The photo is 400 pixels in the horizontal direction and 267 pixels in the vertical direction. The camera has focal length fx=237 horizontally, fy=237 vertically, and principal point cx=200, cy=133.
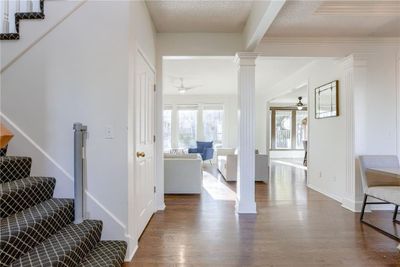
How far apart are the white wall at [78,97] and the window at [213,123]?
7573mm

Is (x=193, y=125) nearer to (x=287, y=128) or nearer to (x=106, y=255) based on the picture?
(x=287, y=128)

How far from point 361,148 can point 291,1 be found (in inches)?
97.2

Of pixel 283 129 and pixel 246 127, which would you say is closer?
pixel 246 127

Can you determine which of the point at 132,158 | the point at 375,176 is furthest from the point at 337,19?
the point at 132,158

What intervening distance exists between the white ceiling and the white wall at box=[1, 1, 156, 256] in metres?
2.38

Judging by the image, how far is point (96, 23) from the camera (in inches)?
86.4

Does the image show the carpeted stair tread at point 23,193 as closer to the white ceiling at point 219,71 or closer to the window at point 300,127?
the white ceiling at point 219,71

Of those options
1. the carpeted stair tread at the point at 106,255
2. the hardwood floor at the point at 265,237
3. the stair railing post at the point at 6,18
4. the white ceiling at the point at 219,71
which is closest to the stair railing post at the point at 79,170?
the carpeted stair tread at the point at 106,255

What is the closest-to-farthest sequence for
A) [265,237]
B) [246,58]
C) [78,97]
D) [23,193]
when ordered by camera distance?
[23,193]
[78,97]
[265,237]
[246,58]

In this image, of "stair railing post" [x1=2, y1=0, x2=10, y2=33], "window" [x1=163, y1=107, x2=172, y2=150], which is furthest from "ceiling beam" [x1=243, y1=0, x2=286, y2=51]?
"window" [x1=163, y1=107, x2=172, y2=150]

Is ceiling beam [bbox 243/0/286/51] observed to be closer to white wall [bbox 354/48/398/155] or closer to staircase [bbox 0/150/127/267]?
white wall [bbox 354/48/398/155]

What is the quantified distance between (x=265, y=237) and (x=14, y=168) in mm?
2559

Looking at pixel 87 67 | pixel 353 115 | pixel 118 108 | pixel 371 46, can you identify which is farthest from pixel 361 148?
pixel 87 67

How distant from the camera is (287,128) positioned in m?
11.9
